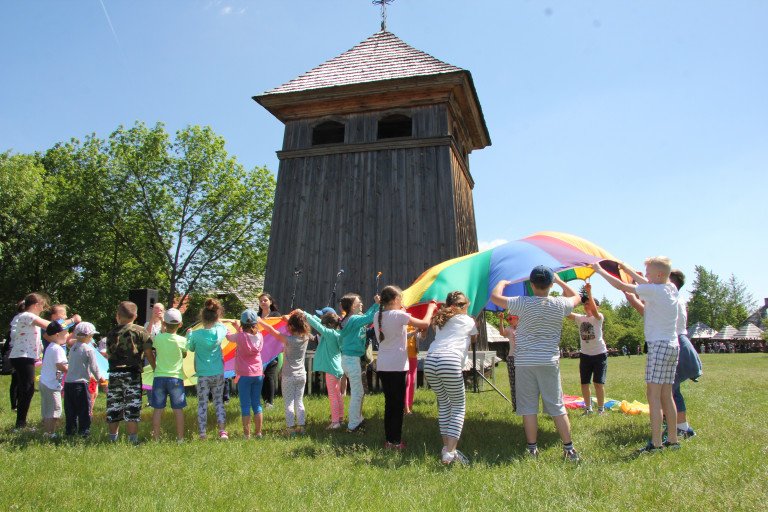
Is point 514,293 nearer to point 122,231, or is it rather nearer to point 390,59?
point 390,59

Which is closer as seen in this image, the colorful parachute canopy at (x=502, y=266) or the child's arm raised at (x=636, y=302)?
the child's arm raised at (x=636, y=302)

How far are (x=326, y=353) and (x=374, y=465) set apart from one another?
2.20 meters

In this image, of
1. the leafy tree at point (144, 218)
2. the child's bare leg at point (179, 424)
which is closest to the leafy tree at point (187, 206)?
the leafy tree at point (144, 218)

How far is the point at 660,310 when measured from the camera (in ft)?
15.9

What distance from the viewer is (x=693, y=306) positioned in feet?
246

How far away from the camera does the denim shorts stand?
597cm

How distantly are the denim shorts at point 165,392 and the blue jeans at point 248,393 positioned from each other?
660mm

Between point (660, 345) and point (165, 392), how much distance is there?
548 centimetres

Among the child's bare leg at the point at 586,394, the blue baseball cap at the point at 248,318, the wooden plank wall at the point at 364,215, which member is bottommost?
the child's bare leg at the point at 586,394

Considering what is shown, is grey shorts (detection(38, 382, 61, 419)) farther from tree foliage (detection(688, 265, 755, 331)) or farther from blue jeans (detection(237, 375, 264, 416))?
tree foliage (detection(688, 265, 755, 331))

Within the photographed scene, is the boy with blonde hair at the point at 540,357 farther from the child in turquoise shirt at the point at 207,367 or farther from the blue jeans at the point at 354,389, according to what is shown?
the child in turquoise shirt at the point at 207,367

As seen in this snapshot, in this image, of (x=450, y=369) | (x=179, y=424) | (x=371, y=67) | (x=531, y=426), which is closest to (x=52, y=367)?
(x=179, y=424)

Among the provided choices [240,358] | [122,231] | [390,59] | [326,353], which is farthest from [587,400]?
[122,231]

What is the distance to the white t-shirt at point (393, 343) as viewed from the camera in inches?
213
